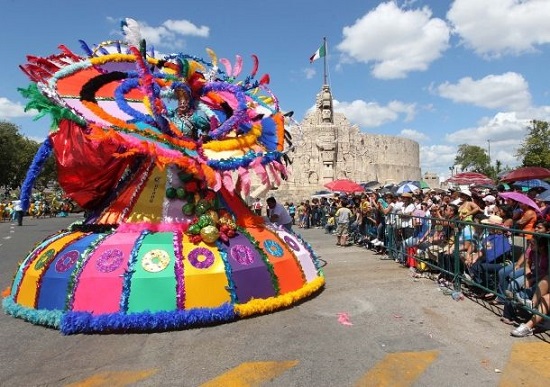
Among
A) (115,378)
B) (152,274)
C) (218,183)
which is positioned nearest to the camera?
(115,378)

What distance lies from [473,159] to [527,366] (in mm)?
79446

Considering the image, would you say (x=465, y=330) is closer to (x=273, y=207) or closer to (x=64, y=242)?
(x=273, y=207)

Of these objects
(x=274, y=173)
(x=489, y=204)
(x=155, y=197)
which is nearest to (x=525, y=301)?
(x=274, y=173)

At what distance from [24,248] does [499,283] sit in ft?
48.7

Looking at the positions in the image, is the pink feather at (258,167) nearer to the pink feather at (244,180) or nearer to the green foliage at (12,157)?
the pink feather at (244,180)

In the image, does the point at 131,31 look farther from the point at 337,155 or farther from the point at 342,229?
the point at 337,155

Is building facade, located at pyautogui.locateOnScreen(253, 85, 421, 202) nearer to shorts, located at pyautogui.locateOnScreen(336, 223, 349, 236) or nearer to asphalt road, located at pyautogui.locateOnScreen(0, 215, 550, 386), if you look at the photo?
shorts, located at pyautogui.locateOnScreen(336, 223, 349, 236)

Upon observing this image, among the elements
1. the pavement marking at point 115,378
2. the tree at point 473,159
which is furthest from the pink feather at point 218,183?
the tree at point 473,159

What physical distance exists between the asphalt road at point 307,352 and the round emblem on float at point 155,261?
32.2 inches

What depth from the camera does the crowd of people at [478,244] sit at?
5.57 metres

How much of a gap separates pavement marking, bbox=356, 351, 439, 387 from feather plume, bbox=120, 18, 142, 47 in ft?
18.3

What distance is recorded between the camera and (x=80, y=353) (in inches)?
191

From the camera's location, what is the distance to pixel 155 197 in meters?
6.59

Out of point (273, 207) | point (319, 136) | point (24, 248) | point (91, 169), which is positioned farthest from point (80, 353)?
point (319, 136)
